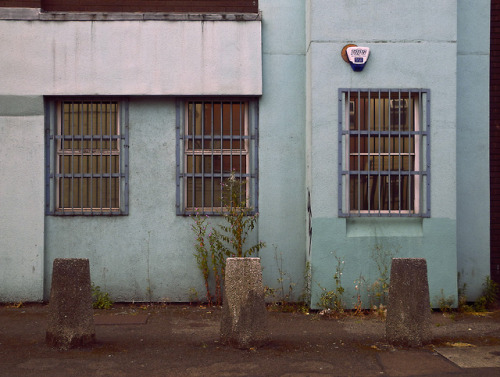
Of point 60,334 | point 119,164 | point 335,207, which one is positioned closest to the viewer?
point 60,334

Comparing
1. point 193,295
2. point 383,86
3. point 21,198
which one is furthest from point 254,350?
point 21,198

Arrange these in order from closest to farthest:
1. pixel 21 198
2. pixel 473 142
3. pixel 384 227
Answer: pixel 384 227 < pixel 21 198 < pixel 473 142

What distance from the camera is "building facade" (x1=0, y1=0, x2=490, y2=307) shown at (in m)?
8.22

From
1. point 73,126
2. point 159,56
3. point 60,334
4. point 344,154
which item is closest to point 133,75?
point 159,56

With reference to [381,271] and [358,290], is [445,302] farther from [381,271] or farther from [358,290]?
[358,290]

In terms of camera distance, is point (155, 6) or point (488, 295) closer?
point (488, 295)

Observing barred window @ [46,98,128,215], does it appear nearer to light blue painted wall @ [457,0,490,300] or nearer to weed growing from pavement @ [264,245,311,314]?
weed growing from pavement @ [264,245,311,314]

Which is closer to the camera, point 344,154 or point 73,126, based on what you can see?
point 344,154

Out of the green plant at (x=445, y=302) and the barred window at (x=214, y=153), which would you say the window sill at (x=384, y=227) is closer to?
the green plant at (x=445, y=302)

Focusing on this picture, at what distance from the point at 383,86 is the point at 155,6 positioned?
376 centimetres

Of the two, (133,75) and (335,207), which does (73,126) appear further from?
(335,207)

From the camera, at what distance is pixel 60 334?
19.8 ft

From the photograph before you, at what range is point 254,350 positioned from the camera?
604cm

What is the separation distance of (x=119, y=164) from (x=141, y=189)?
52 centimetres
